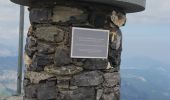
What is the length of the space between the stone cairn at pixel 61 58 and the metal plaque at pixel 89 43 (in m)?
0.06

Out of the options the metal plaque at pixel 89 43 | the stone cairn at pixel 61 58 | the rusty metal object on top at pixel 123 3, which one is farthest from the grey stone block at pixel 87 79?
the rusty metal object on top at pixel 123 3

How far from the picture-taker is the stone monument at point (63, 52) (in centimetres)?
563

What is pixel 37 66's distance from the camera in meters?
5.75

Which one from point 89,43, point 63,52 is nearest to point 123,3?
point 89,43

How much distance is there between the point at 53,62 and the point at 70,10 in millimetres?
677

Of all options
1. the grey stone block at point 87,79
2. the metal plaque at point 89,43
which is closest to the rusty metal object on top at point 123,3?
the metal plaque at point 89,43

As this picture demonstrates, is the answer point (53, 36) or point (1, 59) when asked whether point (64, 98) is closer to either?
point (53, 36)

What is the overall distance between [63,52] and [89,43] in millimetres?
345

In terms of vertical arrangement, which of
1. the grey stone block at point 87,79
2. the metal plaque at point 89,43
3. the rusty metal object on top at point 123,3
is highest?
the rusty metal object on top at point 123,3

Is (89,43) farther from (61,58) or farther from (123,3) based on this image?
(123,3)

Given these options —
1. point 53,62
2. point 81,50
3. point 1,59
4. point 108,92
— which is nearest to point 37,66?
point 53,62

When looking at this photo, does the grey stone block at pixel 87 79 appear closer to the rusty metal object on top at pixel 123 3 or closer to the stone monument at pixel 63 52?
the stone monument at pixel 63 52

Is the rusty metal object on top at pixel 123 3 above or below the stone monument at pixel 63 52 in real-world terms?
above

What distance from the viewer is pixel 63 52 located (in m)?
5.62
